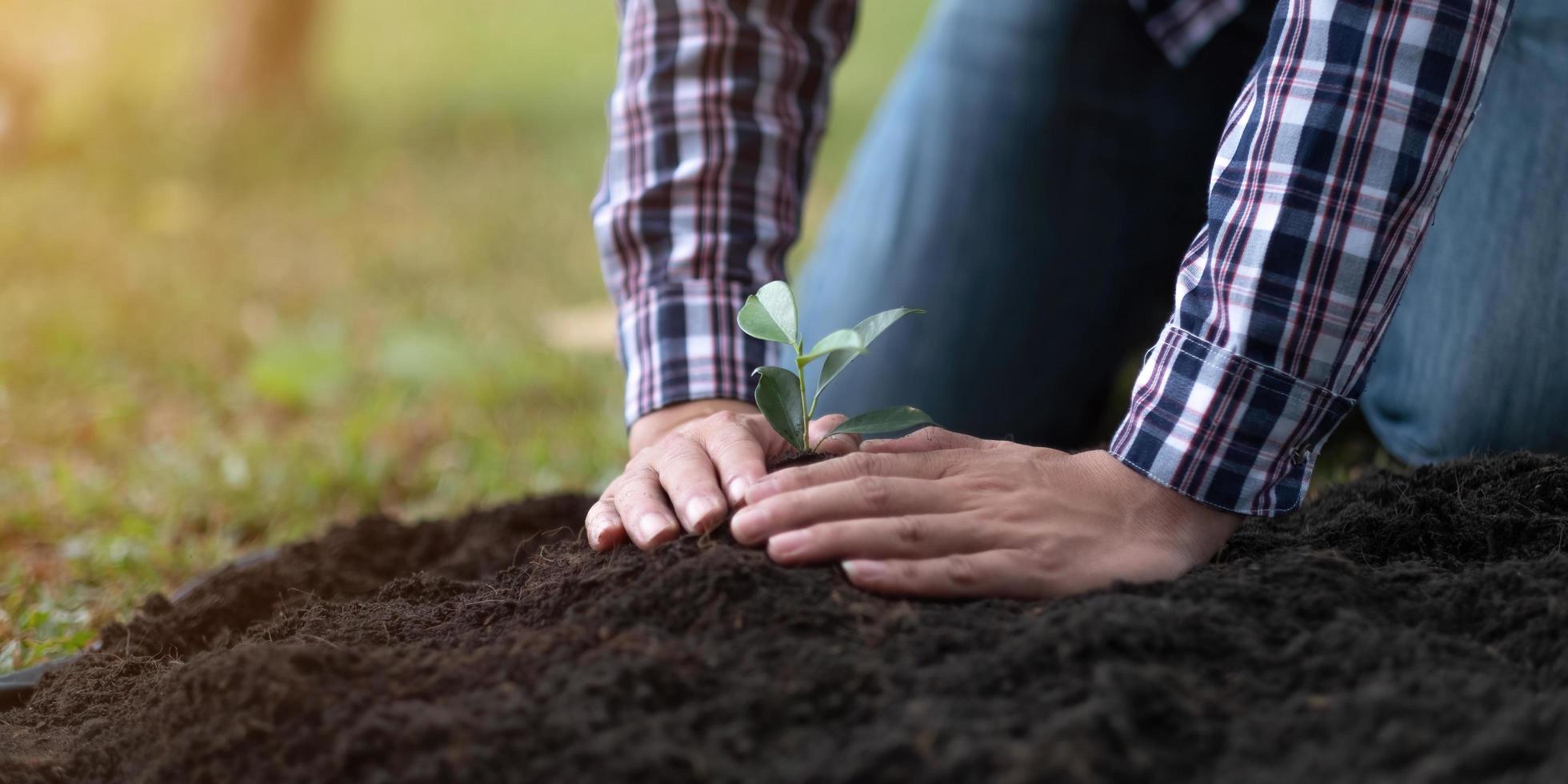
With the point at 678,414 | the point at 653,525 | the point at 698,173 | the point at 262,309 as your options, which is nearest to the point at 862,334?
the point at 653,525

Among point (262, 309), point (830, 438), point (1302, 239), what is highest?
point (1302, 239)

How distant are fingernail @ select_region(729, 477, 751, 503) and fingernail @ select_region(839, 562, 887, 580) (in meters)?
0.16

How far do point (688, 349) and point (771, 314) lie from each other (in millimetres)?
449

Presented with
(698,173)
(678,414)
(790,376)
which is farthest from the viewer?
(698,173)

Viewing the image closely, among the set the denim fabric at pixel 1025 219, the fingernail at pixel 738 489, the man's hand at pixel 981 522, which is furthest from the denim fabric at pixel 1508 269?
the fingernail at pixel 738 489

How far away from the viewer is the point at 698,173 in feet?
5.93

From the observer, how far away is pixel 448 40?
8547mm

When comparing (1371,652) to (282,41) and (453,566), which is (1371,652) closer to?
(453,566)

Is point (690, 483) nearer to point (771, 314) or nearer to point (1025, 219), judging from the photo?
point (771, 314)

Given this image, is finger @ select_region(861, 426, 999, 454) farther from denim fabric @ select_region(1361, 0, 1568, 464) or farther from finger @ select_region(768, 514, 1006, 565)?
denim fabric @ select_region(1361, 0, 1568, 464)

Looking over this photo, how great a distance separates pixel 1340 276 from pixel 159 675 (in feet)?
4.59

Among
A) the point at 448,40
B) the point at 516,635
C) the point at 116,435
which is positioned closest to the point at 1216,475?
the point at 516,635

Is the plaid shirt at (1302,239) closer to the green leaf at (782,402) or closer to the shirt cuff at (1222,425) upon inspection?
the shirt cuff at (1222,425)

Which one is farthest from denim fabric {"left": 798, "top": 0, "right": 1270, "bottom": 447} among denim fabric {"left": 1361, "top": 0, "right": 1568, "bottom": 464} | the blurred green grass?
the blurred green grass
